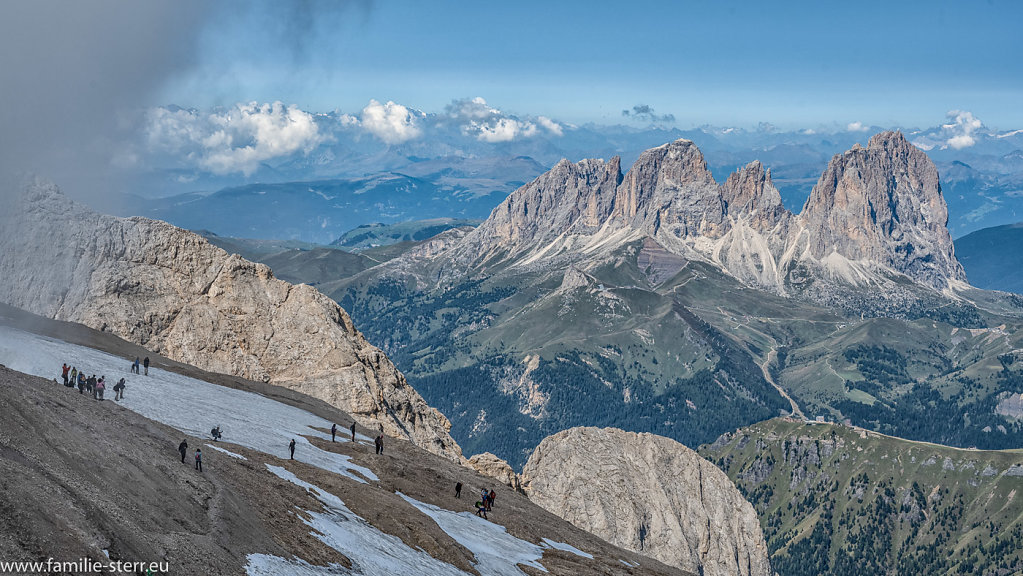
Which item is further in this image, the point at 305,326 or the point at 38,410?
the point at 305,326

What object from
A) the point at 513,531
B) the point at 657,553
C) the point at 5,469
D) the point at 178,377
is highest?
the point at 5,469

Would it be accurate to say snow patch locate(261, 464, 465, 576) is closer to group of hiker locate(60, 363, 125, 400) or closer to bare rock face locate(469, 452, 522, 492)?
group of hiker locate(60, 363, 125, 400)

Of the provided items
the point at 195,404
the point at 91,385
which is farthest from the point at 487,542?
the point at 91,385

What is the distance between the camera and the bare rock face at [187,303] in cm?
14888

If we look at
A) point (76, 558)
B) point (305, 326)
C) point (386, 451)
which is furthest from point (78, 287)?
point (76, 558)

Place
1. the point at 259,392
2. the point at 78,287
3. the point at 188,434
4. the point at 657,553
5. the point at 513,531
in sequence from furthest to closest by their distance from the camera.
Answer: the point at 657,553
the point at 78,287
the point at 259,392
the point at 513,531
the point at 188,434

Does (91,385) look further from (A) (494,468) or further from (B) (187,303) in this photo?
(A) (494,468)

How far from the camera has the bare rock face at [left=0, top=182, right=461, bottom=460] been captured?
488ft

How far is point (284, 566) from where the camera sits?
58750mm

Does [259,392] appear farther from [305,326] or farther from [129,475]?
[129,475]

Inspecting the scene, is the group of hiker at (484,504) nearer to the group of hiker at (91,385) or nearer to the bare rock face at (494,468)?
the group of hiker at (91,385)

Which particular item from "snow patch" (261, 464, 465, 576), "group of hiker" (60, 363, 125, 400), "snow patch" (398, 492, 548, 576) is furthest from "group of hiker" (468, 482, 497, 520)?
"group of hiker" (60, 363, 125, 400)

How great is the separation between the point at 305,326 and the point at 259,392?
2700cm

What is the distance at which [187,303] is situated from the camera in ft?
516
